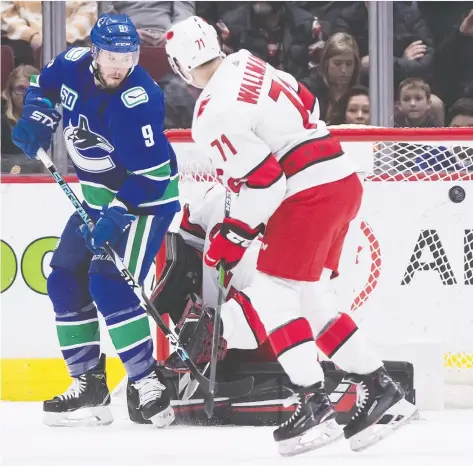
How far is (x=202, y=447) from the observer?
2672mm

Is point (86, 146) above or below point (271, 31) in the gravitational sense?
below

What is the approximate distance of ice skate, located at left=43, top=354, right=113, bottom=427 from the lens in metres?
3.09

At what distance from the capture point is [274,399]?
309 cm

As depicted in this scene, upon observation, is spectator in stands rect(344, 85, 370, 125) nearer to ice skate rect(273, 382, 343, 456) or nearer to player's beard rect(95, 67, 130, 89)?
player's beard rect(95, 67, 130, 89)

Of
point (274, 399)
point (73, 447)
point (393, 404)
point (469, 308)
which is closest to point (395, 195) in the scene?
point (469, 308)

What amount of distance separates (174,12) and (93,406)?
1.85 meters

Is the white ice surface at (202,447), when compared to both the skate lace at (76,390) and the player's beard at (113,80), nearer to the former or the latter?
the skate lace at (76,390)

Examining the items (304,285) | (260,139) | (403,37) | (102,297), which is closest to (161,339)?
(102,297)

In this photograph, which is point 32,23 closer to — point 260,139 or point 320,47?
point 320,47

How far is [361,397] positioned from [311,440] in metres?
0.16

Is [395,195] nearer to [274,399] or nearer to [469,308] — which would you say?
[469,308]

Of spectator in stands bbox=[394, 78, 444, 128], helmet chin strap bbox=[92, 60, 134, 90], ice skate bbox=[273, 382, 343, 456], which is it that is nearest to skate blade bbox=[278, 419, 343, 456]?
ice skate bbox=[273, 382, 343, 456]

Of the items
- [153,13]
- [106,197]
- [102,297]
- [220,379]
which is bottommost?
[220,379]

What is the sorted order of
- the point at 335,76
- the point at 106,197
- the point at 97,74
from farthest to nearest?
the point at 335,76
the point at 106,197
the point at 97,74
